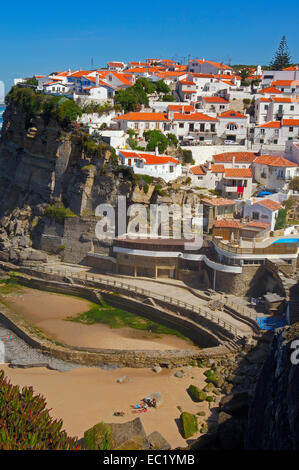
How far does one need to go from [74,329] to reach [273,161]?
885 inches

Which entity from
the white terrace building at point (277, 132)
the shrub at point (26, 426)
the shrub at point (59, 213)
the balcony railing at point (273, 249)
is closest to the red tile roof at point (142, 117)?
the white terrace building at point (277, 132)

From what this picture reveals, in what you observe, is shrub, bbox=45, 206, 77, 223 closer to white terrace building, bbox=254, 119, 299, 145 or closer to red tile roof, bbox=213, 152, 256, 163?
red tile roof, bbox=213, 152, 256, 163

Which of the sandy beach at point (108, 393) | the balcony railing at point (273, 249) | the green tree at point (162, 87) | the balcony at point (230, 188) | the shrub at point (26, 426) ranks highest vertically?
the green tree at point (162, 87)

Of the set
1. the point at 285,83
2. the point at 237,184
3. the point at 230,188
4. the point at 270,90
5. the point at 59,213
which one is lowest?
the point at 59,213

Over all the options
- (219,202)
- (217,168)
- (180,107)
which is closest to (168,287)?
(219,202)

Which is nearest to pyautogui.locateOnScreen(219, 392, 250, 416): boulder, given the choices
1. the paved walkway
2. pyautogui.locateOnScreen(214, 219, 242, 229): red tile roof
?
the paved walkway

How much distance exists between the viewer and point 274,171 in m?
41.6

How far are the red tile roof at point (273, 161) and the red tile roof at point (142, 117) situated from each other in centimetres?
955

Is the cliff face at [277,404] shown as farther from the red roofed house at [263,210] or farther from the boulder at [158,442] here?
the red roofed house at [263,210]

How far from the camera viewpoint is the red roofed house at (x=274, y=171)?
40.9 m

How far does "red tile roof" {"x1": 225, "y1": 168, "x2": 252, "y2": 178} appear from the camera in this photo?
4088 centimetres

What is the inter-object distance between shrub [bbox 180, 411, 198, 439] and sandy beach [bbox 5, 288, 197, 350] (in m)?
7.31

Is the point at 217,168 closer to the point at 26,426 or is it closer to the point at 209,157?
the point at 209,157
